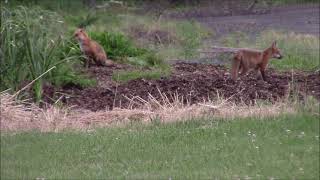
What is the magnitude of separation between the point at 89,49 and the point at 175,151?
818cm

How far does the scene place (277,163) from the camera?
29.0 feet

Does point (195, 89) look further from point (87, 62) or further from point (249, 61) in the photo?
point (87, 62)

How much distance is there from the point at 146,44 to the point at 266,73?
6.08 metres

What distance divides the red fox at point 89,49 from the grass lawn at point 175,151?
6444 mm

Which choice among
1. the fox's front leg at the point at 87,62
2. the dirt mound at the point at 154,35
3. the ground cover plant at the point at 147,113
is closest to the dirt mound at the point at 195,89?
the ground cover plant at the point at 147,113

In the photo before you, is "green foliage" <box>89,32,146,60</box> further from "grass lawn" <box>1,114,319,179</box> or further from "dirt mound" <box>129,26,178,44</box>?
"grass lawn" <box>1,114,319,179</box>

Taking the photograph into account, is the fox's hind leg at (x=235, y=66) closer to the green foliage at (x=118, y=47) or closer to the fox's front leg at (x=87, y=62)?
the fox's front leg at (x=87, y=62)

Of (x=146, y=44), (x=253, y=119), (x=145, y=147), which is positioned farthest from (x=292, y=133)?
(x=146, y=44)

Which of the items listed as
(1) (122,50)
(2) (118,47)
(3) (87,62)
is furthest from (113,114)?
(2) (118,47)

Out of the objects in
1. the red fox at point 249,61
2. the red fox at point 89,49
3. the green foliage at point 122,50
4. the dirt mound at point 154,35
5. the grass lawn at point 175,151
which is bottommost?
the dirt mound at point 154,35

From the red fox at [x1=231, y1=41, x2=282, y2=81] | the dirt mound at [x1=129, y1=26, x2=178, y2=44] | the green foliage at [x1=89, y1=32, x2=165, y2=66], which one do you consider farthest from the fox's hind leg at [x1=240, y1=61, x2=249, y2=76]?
the dirt mound at [x1=129, y1=26, x2=178, y2=44]

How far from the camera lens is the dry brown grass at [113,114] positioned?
1141cm

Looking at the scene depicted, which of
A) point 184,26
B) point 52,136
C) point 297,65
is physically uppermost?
point 52,136

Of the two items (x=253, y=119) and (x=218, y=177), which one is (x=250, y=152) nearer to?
(x=218, y=177)
